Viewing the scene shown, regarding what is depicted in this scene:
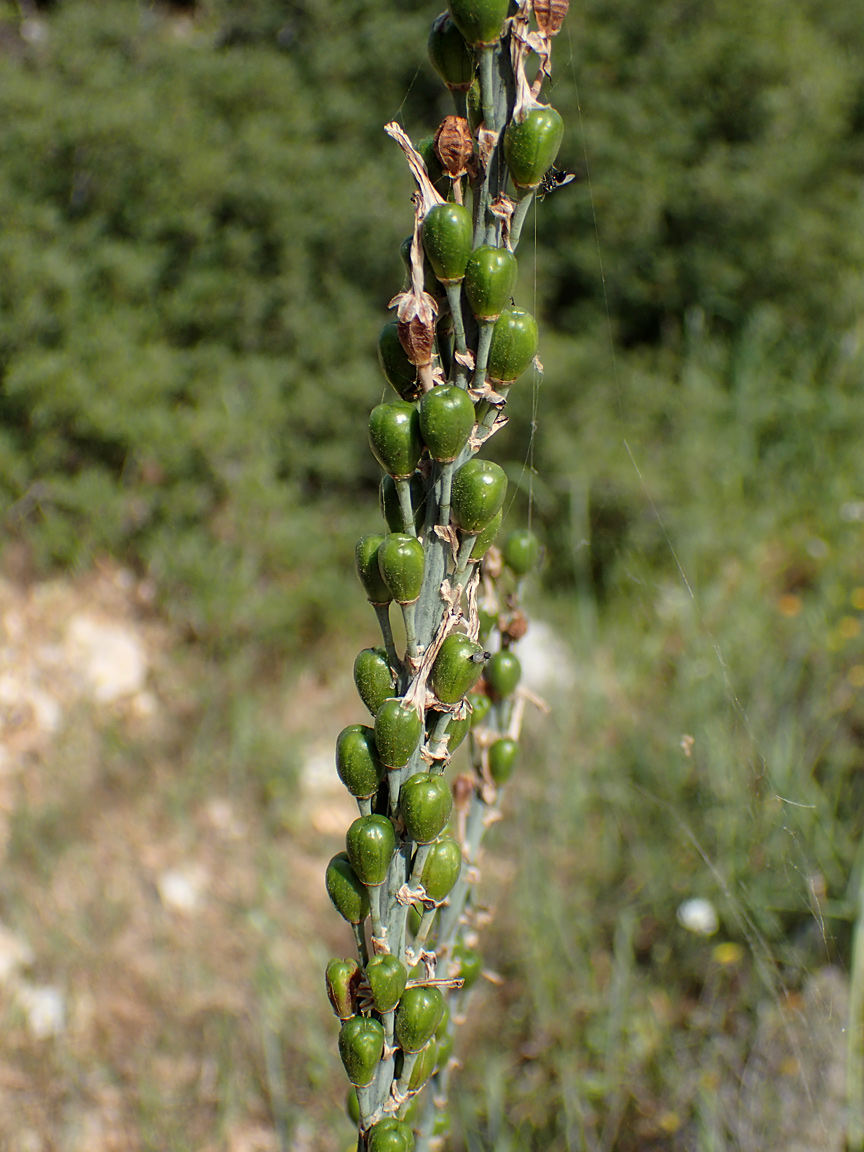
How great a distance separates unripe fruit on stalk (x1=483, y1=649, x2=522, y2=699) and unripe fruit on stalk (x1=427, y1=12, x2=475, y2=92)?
0.49 meters

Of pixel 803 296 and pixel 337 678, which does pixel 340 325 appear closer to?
pixel 337 678

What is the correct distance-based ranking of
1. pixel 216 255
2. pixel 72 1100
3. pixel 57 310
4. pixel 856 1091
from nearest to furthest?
pixel 856 1091, pixel 72 1100, pixel 57 310, pixel 216 255

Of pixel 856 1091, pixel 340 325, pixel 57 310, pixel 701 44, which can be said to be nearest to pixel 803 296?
pixel 701 44

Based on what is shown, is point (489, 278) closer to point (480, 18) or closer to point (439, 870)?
point (480, 18)

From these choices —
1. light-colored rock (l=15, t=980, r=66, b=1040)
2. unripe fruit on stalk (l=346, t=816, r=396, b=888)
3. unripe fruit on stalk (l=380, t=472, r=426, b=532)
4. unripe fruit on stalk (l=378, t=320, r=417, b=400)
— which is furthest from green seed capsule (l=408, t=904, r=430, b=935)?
light-colored rock (l=15, t=980, r=66, b=1040)

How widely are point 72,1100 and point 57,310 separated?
266cm

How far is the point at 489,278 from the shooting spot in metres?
0.54

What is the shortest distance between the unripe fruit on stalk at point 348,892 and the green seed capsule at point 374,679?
12 cm

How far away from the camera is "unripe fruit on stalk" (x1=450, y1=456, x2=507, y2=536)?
1.80ft

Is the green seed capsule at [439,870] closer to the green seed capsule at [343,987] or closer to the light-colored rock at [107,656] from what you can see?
the green seed capsule at [343,987]

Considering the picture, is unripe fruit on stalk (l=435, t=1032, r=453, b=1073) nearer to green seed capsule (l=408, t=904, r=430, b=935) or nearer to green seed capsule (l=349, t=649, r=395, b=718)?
green seed capsule (l=408, t=904, r=430, b=935)

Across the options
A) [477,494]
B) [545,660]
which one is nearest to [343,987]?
[477,494]

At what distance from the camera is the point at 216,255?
365 centimetres

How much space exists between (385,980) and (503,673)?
0.32 meters
